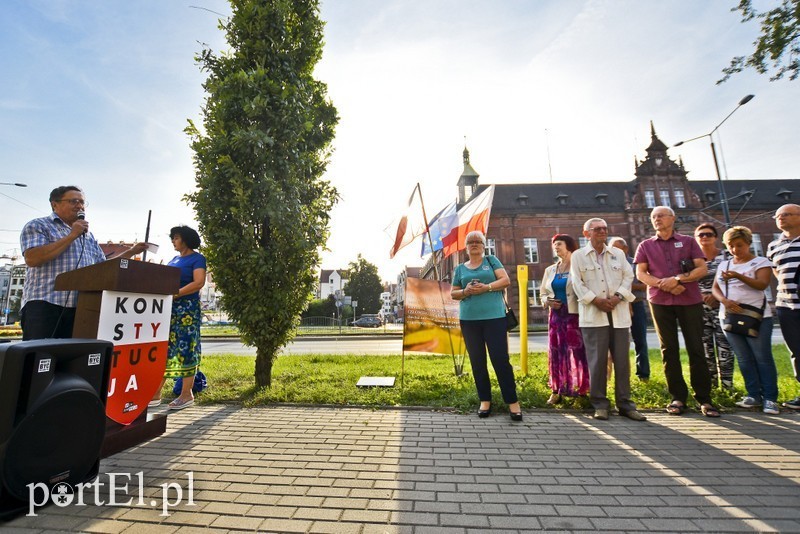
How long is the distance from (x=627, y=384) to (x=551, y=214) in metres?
35.3

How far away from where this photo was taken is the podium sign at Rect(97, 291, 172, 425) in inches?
108

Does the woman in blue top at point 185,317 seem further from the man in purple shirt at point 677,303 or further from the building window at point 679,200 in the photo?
the building window at point 679,200

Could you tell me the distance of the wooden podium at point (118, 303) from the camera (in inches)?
107

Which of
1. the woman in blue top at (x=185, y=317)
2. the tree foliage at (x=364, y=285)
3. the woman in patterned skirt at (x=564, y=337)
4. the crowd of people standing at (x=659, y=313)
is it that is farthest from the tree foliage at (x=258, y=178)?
the tree foliage at (x=364, y=285)

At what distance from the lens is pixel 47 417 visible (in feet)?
6.42

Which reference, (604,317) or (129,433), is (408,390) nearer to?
(604,317)

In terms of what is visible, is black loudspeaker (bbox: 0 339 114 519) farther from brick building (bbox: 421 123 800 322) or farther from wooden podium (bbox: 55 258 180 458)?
brick building (bbox: 421 123 800 322)

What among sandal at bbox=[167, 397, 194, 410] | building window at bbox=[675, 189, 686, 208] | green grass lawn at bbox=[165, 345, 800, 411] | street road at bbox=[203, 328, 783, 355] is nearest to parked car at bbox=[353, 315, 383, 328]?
street road at bbox=[203, 328, 783, 355]

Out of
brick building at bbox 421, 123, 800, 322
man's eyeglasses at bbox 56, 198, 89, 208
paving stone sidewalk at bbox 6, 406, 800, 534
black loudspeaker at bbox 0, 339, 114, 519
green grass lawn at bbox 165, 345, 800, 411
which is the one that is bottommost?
paving stone sidewalk at bbox 6, 406, 800, 534

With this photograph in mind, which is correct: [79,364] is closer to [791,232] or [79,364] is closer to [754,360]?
[754,360]

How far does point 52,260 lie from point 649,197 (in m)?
46.0

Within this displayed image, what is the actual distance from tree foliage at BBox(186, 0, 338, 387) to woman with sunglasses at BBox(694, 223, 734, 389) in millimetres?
5635

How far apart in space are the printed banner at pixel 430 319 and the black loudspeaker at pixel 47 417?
15.1 feet

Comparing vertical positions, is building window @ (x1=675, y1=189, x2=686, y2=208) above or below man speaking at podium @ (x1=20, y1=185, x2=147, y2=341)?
above
